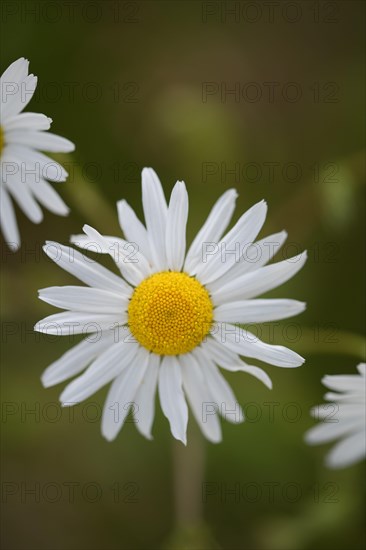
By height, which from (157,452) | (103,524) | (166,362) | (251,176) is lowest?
(103,524)

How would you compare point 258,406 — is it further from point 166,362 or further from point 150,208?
point 150,208

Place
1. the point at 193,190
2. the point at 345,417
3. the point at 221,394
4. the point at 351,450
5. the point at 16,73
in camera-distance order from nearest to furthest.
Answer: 1. the point at 16,73
2. the point at 221,394
3. the point at 345,417
4. the point at 351,450
5. the point at 193,190

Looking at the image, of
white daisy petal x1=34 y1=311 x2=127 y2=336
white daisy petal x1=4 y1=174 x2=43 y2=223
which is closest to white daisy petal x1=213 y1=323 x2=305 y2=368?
white daisy petal x1=34 y1=311 x2=127 y2=336

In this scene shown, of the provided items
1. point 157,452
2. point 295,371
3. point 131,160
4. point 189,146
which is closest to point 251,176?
point 189,146

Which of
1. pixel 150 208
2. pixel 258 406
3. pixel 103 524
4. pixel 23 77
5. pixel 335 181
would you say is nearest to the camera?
pixel 23 77

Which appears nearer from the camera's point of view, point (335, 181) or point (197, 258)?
point (197, 258)

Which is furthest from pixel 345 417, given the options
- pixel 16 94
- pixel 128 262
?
pixel 16 94

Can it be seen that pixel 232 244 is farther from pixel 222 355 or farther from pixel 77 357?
pixel 77 357
